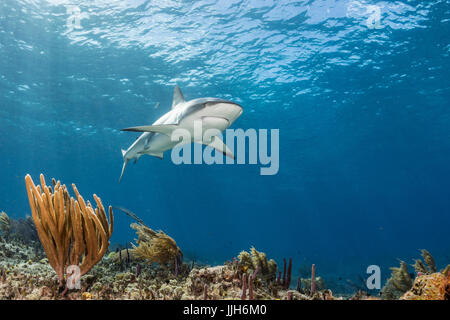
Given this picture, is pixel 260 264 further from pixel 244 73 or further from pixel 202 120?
pixel 244 73

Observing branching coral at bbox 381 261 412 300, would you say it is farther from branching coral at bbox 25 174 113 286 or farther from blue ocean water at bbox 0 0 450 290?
blue ocean water at bbox 0 0 450 290

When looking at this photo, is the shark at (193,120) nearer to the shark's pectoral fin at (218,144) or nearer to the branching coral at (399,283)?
the shark's pectoral fin at (218,144)

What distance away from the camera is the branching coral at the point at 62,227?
3740 millimetres

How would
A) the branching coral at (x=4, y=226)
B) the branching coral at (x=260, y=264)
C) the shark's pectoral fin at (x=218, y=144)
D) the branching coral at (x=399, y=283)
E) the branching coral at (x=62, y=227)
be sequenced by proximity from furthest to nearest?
1. the branching coral at (x=4, y=226)
2. the shark's pectoral fin at (x=218, y=144)
3. the branching coral at (x=399, y=283)
4. the branching coral at (x=260, y=264)
5. the branching coral at (x=62, y=227)

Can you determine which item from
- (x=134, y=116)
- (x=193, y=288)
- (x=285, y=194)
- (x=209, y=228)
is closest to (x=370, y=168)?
(x=285, y=194)

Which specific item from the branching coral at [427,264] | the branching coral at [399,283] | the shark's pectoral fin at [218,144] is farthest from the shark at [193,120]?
the branching coral at [427,264]

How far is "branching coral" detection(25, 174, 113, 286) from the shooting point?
12.3 ft

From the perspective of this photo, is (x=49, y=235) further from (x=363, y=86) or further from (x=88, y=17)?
(x=363, y=86)

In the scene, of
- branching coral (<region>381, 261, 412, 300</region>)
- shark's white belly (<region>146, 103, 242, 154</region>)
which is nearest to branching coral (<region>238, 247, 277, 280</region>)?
shark's white belly (<region>146, 103, 242, 154</region>)

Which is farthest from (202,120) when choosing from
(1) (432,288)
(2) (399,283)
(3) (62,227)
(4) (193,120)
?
(2) (399,283)

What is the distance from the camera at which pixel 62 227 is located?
3838 millimetres

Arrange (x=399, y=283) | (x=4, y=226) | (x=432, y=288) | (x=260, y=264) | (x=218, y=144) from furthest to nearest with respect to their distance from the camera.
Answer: (x=4, y=226), (x=218, y=144), (x=399, y=283), (x=260, y=264), (x=432, y=288)

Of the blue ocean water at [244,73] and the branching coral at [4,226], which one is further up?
the blue ocean water at [244,73]

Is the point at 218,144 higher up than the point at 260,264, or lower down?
higher up
